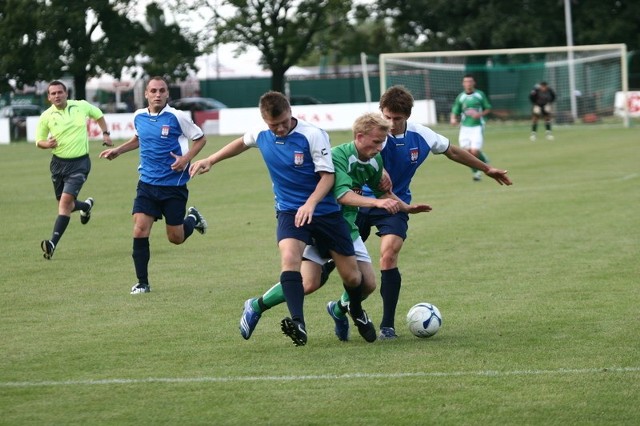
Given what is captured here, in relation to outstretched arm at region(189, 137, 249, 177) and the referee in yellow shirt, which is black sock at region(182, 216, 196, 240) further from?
outstretched arm at region(189, 137, 249, 177)

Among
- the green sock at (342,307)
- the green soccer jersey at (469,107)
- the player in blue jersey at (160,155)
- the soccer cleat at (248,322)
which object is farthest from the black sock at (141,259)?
the green soccer jersey at (469,107)

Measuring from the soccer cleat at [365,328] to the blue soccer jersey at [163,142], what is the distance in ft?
11.4

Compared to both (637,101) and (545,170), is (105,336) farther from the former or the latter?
(637,101)

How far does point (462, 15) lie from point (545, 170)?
3565 cm

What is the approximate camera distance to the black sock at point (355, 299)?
775 centimetres

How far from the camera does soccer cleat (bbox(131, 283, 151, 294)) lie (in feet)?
33.8

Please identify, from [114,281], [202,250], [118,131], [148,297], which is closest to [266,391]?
[148,297]

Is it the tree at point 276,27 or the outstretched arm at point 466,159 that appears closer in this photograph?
the outstretched arm at point 466,159

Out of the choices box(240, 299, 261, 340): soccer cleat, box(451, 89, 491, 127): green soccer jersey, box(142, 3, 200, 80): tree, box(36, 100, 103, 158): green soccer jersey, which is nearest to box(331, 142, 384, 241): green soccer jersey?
box(240, 299, 261, 340): soccer cleat

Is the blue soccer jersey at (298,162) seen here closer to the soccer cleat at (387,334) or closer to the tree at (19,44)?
the soccer cleat at (387,334)

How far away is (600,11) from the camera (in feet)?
179

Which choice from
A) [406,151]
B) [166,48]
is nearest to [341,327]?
[406,151]

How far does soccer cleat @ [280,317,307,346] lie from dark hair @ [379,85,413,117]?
1.62 m

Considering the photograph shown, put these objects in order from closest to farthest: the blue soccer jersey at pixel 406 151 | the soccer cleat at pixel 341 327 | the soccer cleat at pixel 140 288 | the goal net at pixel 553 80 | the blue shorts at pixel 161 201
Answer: the soccer cleat at pixel 341 327 → the blue soccer jersey at pixel 406 151 → the soccer cleat at pixel 140 288 → the blue shorts at pixel 161 201 → the goal net at pixel 553 80
